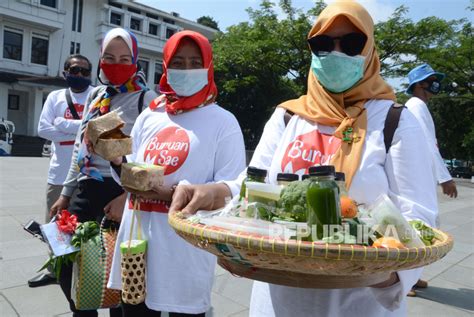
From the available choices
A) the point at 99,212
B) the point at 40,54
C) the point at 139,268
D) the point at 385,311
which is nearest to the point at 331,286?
the point at 385,311

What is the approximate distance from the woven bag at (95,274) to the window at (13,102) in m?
28.6

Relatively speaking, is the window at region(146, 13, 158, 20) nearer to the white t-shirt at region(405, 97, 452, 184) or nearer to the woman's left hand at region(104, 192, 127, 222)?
the white t-shirt at region(405, 97, 452, 184)

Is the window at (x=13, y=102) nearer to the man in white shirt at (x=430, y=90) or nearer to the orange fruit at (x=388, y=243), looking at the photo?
the man in white shirt at (x=430, y=90)

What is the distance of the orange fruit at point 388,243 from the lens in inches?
37.3

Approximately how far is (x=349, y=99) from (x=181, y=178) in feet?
2.98

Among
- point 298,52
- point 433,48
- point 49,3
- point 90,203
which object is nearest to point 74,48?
point 49,3

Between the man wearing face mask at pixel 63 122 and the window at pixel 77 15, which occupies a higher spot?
the window at pixel 77 15

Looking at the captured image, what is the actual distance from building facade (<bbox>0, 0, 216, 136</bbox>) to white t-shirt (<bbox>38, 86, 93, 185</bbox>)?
953 inches

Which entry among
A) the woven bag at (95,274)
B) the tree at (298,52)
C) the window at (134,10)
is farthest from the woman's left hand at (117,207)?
the window at (134,10)

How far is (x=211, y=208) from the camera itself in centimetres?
159

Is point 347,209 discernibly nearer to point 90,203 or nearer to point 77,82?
point 90,203

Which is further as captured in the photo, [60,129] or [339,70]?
[60,129]

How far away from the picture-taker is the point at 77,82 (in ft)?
12.4

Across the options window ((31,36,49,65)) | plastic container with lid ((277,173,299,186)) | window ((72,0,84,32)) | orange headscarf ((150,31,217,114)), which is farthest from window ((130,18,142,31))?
plastic container with lid ((277,173,299,186))
